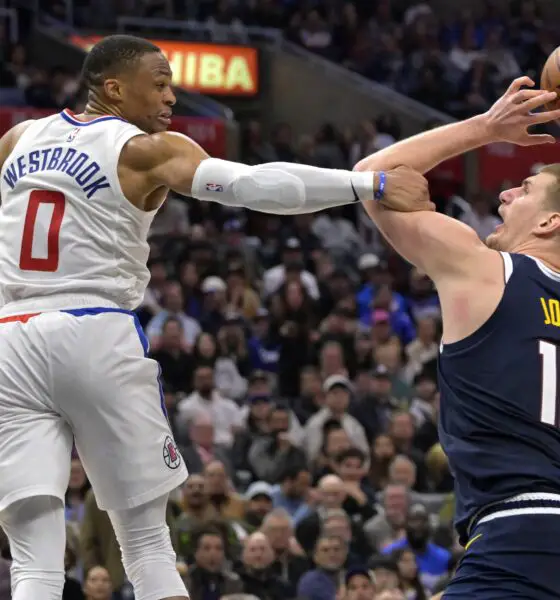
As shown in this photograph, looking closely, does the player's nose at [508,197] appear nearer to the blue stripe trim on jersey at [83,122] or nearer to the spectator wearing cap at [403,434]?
the blue stripe trim on jersey at [83,122]

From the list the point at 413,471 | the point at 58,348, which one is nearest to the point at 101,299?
the point at 58,348

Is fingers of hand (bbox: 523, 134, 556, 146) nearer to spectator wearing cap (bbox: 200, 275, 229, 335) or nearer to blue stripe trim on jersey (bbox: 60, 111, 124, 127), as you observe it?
blue stripe trim on jersey (bbox: 60, 111, 124, 127)

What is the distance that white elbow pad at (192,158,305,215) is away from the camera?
4.71m

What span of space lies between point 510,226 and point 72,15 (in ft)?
51.1

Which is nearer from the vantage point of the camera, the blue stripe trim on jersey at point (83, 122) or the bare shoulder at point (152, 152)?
the bare shoulder at point (152, 152)

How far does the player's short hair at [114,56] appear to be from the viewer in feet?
16.4

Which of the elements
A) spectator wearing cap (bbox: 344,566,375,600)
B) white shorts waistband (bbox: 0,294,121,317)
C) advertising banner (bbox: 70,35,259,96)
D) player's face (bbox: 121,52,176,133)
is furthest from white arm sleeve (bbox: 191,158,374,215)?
advertising banner (bbox: 70,35,259,96)

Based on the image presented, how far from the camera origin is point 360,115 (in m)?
19.8

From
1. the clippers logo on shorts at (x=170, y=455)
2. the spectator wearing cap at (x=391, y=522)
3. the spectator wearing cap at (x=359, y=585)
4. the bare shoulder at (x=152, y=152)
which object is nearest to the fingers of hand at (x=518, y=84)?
the bare shoulder at (x=152, y=152)

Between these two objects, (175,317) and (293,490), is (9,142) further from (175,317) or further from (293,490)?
(175,317)

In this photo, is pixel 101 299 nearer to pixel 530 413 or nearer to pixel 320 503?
pixel 530 413

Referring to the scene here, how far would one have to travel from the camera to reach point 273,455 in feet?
35.1

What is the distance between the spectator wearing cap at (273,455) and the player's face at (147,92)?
5801 mm

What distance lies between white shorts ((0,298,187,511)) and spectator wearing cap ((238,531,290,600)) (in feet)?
13.8
